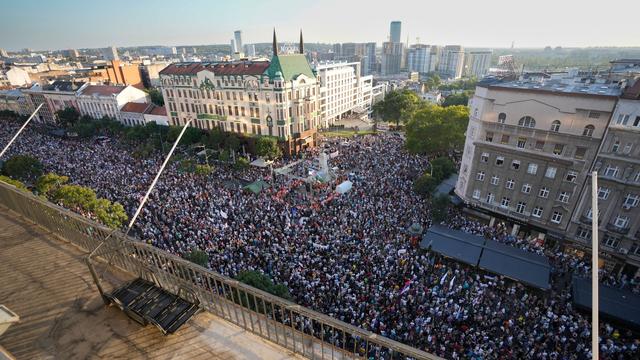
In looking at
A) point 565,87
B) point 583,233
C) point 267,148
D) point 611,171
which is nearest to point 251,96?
point 267,148

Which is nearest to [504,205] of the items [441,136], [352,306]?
[441,136]

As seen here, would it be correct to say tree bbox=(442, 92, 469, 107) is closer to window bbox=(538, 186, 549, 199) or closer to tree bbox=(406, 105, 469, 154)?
tree bbox=(406, 105, 469, 154)

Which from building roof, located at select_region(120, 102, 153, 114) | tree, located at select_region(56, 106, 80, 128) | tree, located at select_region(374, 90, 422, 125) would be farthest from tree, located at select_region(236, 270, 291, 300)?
tree, located at select_region(56, 106, 80, 128)

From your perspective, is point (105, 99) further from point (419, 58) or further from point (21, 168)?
point (419, 58)

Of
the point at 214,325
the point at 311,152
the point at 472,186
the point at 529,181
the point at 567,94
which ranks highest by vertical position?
the point at 567,94

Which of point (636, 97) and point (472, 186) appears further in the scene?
point (472, 186)

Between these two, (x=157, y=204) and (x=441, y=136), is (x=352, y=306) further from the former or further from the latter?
(x=441, y=136)

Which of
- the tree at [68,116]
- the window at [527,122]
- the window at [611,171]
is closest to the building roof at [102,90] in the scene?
the tree at [68,116]

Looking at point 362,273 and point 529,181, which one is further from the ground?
point 529,181
